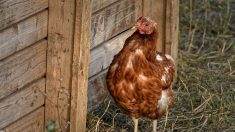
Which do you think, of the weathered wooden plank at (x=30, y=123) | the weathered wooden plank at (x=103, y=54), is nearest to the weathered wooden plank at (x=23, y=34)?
the weathered wooden plank at (x=30, y=123)

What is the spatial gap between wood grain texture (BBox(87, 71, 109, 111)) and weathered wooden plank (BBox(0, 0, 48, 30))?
114 cm

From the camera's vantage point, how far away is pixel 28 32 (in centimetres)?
490

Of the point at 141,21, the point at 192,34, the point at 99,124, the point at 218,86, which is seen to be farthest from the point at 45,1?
the point at 192,34

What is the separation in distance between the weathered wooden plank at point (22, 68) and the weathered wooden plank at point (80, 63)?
0.24 m

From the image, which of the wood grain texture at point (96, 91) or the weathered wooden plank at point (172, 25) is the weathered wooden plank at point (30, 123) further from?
the weathered wooden plank at point (172, 25)

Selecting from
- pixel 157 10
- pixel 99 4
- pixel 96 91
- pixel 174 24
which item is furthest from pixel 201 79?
pixel 99 4

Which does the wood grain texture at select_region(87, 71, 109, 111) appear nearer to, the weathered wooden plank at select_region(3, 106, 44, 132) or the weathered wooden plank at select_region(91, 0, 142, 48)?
the weathered wooden plank at select_region(91, 0, 142, 48)

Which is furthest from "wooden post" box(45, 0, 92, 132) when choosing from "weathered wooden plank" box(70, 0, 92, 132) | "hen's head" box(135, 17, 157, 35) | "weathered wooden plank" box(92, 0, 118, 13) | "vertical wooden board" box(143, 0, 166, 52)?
"vertical wooden board" box(143, 0, 166, 52)

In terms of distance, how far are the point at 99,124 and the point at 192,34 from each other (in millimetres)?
2113

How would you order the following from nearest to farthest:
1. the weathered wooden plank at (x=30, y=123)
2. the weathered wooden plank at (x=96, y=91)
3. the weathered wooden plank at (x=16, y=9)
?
the weathered wooden plank at (x=16, y=9) → the weathered wooden plank at (x=30, y=123) → the weathered wooden plank at (x=96, y=91)

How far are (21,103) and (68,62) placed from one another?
1.32 feet

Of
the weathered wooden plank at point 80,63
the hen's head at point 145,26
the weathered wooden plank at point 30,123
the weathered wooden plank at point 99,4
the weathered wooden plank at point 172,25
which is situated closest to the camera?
the weathered wooden plank at point 80,63

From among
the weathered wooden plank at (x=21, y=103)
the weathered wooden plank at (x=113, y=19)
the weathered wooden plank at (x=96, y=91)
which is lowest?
the weathered wooden plank at (x=21, y=103)

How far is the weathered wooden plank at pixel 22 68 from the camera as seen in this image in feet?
15.8
